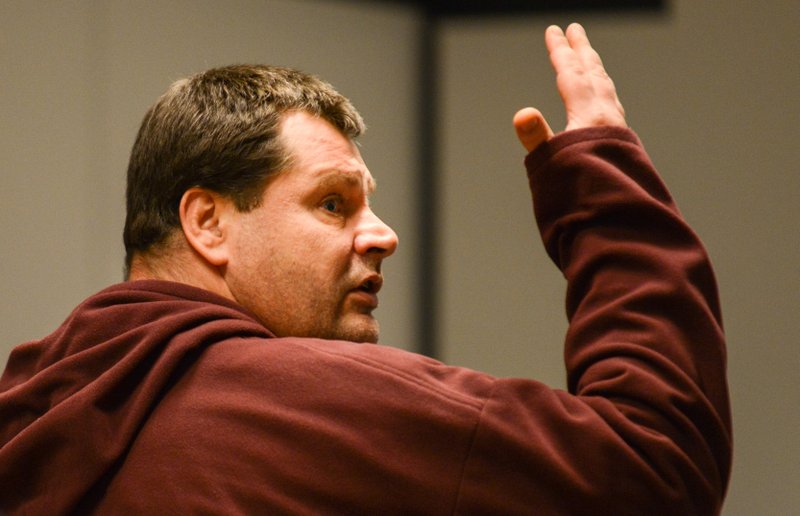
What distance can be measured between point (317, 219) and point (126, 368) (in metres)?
0.33

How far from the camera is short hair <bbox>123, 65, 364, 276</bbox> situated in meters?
1.29

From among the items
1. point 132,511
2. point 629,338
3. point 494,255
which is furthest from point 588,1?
point 132,511

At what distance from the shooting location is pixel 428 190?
317 cm

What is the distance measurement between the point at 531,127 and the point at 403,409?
0.34 m

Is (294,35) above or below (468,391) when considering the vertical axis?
above

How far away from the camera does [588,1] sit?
2.96 metres

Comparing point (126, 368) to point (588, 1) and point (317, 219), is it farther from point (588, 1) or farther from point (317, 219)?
point (588, 1)

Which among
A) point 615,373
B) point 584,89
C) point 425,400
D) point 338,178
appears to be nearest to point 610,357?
point 615,373

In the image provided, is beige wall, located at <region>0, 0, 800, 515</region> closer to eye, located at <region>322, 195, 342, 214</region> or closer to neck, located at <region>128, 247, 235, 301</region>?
neck, located at <region>128, 247, 235, 301</region>

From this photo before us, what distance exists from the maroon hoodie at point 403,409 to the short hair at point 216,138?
0.62 ft

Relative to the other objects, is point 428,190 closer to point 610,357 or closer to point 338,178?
point 338,178

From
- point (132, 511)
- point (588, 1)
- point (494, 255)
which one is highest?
point (588, 1)

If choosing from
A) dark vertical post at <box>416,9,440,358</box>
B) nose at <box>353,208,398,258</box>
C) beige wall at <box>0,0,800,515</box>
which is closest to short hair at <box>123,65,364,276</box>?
nose at <box>353,208,398,258</box>

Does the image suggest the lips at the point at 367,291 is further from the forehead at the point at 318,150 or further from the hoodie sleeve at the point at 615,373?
the hoodie sleeve at the point at 615,373
